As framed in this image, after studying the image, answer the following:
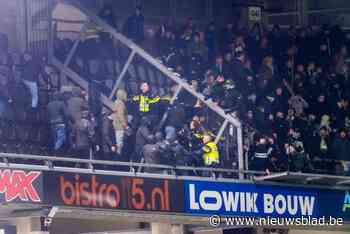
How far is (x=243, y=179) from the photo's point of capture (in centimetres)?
2444

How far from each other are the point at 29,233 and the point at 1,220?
0.79m

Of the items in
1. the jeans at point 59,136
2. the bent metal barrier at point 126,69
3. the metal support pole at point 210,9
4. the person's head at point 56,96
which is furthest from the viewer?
the metal support pole at point 210,9

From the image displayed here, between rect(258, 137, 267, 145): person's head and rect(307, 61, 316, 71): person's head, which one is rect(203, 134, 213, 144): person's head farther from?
rect(307, 61, 316, 71): person's head

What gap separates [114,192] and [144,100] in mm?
2673

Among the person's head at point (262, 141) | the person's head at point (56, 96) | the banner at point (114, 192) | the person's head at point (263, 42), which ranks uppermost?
the person's head at point (263, 42)

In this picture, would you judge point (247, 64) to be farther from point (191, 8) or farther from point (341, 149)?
point (191, 8)

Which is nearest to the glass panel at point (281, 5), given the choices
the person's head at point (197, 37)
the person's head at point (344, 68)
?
the person's head at point (344, 68)

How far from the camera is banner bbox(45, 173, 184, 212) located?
21.8m

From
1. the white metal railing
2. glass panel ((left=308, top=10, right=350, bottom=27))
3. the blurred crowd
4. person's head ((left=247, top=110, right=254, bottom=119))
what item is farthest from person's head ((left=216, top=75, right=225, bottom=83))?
glass panel ((left=308, top=10, right=350, bottom=27))

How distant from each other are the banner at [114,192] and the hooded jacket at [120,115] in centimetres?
137

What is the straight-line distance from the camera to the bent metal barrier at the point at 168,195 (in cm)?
2138

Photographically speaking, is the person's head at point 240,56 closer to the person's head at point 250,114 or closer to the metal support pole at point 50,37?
the person's head at point 250,114

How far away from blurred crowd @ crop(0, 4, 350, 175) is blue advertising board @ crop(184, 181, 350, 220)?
438 millimetres

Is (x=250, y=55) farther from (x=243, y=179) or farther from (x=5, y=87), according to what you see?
(x=5, y=87)
